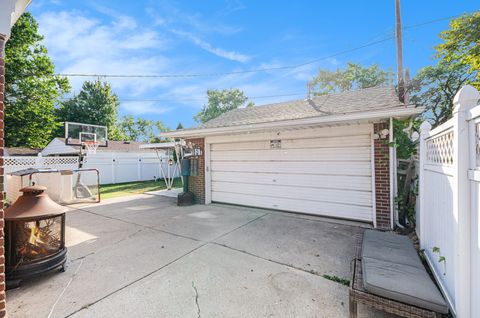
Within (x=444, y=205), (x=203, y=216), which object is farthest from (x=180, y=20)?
(x=444, y=205)

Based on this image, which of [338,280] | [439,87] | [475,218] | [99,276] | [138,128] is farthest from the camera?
[138,128]

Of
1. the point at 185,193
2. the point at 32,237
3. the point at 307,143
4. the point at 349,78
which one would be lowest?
the point at 185,193

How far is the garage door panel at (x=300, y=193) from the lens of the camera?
4914 millimetres

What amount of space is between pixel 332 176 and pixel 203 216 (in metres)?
3.46

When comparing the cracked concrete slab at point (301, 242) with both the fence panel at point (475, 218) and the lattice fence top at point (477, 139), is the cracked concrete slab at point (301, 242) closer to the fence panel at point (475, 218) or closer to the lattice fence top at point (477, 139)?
the fence panel at point (475, 218)

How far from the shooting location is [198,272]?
2867mm

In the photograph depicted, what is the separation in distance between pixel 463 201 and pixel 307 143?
398 cm

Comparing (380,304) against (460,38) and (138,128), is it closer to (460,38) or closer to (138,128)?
(460,38)

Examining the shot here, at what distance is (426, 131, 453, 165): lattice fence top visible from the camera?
202 cm

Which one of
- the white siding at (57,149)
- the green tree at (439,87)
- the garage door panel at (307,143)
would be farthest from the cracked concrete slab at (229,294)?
the white siding at (57,149)

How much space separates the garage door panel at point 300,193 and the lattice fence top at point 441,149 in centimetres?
214

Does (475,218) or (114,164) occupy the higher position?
(114,164)

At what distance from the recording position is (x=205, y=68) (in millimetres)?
10719

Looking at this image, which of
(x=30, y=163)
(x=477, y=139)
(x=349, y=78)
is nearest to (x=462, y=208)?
(x=477, y=139)
